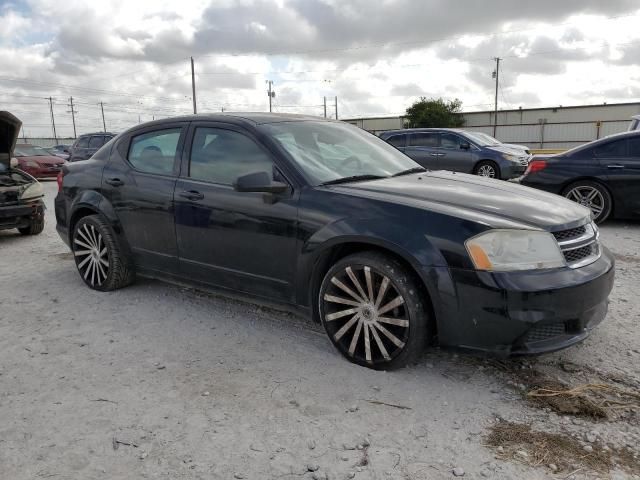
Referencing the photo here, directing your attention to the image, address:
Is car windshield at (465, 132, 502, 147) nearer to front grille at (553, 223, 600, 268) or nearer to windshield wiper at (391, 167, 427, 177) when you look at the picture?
windshield wiper at (391, 167, 427, 177)

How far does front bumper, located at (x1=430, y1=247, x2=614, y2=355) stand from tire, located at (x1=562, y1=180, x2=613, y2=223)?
214 inches

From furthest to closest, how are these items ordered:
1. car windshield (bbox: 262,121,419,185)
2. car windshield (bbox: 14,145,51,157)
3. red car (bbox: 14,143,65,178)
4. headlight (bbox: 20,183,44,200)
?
car windshield (bbox: 14,145,51,157), red car (bbox: 14,143,65,178), headlight (bbox: 20,183,44,200), car windshield (bbox: 262,121,419,185)

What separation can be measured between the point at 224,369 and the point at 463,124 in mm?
51886

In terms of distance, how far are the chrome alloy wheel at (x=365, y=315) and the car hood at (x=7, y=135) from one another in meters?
6.27

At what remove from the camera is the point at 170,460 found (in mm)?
2439

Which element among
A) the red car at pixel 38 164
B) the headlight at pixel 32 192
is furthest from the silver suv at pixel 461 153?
the red car at pixel 38 164

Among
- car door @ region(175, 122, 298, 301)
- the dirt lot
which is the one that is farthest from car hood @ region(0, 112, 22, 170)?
car door @ region(175, 122, 298, 301)

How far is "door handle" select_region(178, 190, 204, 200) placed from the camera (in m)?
3.98

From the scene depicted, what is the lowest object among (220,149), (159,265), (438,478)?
(438,478)

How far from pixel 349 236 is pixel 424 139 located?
11541 millimetres

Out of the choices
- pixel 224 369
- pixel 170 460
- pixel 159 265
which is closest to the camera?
pixel 170 460

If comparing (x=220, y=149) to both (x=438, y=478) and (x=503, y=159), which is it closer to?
(x=438, y=478)

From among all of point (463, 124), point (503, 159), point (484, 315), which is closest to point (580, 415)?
point (484, 315)

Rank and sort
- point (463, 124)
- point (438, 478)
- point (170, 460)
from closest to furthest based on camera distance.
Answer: point (438, 478) → point (170, 460) → point (463, 124)
